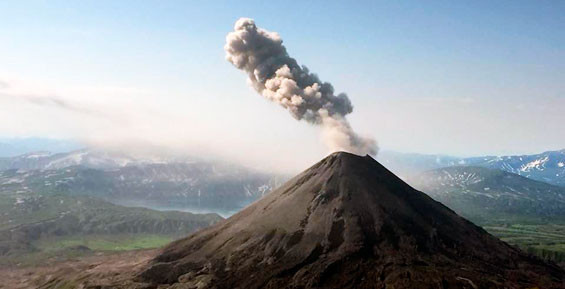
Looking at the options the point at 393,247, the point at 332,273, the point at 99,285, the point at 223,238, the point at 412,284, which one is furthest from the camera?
the point at 223,238

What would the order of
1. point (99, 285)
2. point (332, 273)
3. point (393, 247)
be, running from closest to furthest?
point (332, 273)
point (393, 247)
point (99, 285)

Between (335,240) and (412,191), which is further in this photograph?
(412,191)


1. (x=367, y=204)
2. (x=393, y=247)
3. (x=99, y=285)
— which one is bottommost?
(x=99, y=285)

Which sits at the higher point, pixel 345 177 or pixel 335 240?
pixel 345 177

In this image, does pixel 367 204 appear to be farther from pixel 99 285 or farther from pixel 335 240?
pixel 99 285

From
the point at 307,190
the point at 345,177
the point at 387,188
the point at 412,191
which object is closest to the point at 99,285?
the point at 307,190

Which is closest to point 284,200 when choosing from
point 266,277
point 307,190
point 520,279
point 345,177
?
point 307,190

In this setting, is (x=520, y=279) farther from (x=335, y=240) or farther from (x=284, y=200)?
(x=284, y=200)
